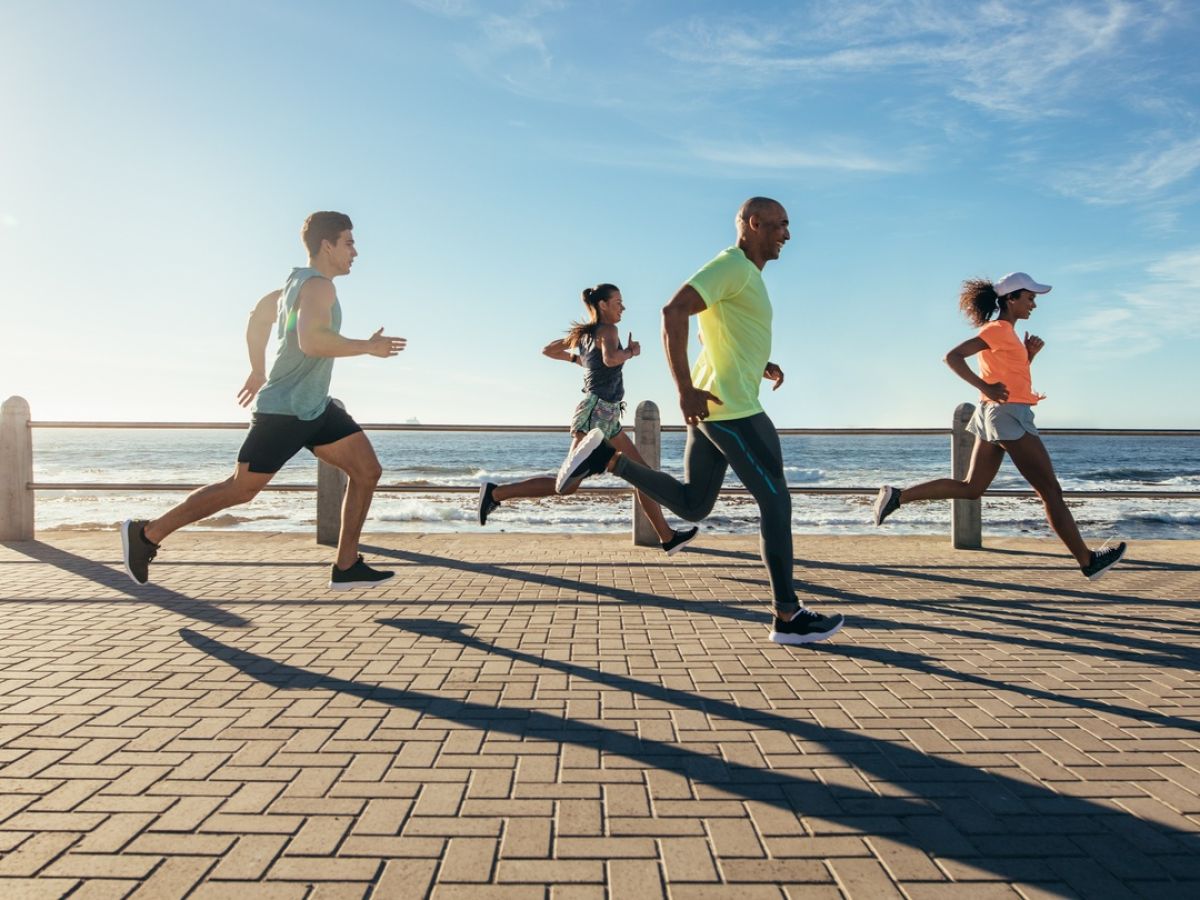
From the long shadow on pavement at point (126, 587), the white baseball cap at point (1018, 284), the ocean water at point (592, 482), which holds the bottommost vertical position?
the ocean water at point (592, 482)

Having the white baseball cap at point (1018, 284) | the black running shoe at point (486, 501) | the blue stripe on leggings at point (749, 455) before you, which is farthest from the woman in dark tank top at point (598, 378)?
the white baseball cap at point (1018, 284)

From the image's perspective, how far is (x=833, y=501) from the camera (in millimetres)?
26625

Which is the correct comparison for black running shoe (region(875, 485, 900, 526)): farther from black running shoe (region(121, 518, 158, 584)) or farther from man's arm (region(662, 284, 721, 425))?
black running shoe (region(121, 518, 158, 584))

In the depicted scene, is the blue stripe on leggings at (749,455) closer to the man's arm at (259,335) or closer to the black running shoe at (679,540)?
the black running shoe at (679,540)

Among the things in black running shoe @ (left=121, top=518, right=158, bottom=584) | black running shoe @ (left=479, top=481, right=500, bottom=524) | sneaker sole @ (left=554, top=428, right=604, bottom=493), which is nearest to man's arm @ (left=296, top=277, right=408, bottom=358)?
sneaker sole @ (left=554, top=428, right=604, bottom=493)

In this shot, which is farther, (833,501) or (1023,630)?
(833,501)

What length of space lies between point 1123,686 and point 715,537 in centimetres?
516

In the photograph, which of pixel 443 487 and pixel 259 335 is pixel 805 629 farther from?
pixel 443 487

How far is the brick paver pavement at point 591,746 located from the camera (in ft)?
7.01

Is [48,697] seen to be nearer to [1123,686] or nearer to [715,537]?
[1123,686]

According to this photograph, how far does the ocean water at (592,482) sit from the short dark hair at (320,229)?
382 inches

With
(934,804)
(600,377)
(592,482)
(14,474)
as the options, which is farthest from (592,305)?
(592,482)

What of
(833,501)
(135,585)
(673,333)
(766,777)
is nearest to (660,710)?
(766,777)

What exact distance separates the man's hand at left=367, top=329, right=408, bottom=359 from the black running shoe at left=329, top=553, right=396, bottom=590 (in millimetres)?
1572
